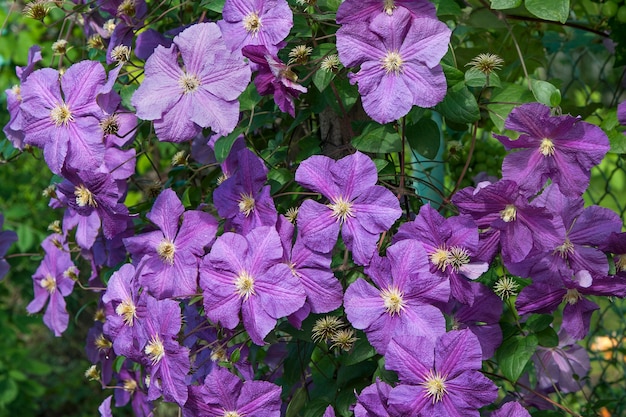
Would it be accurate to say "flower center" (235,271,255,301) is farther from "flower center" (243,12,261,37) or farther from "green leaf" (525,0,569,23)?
"green leaf" (525,0,569,23)

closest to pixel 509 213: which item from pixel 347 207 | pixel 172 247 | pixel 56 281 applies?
pixel 347 207

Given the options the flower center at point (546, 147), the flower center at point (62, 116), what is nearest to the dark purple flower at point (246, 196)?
the flower center at point (62, 116)

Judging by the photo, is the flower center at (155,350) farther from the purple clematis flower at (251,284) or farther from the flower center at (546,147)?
the flower center at (546,147)

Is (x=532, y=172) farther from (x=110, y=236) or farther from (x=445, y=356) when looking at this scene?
(x=110, y=236)

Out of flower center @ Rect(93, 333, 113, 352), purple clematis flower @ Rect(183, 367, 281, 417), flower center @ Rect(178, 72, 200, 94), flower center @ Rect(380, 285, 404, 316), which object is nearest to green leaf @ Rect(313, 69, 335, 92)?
flower center @ Rect(178, 72, 200, 94)

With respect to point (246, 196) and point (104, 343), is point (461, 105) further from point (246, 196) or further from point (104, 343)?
point (104, 343)
